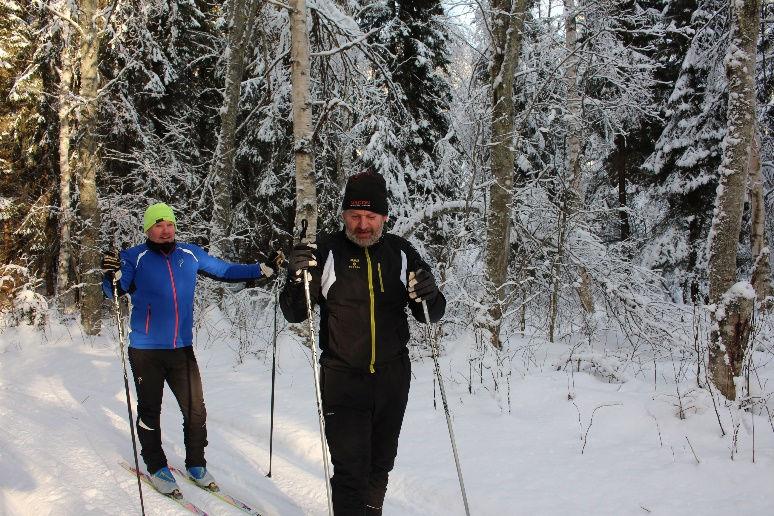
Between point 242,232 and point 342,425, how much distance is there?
13.3m

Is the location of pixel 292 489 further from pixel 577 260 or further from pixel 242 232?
pixel 242 232

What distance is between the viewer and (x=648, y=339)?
6.69 m

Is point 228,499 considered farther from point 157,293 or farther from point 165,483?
point 157,293

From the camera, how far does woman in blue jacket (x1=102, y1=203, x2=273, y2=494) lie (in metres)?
3.86

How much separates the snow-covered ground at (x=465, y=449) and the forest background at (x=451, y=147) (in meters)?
0.87

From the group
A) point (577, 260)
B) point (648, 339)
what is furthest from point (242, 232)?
point (648, 339)

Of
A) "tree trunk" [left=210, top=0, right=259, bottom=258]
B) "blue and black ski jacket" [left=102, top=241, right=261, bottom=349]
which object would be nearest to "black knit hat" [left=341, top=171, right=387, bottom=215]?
"blue and black ski jacket" [left=102, top=241, right=261, bottom=349]

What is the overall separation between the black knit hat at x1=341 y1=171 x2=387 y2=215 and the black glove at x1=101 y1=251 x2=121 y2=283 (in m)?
2.02

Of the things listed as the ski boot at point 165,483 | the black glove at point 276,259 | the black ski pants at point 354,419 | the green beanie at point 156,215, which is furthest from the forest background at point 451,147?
the black ski pants at point 354,419

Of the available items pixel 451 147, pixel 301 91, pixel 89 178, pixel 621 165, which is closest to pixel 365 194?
pixel 301 91

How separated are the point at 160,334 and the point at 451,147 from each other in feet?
26.1

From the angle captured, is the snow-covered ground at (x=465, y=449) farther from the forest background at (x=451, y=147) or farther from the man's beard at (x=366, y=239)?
the man's beard at (x=366, y=239)

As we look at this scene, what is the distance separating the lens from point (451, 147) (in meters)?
10.6

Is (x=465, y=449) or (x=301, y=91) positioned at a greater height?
(x=301, y=91)
